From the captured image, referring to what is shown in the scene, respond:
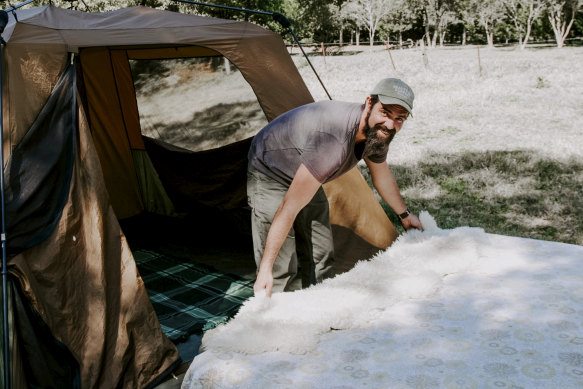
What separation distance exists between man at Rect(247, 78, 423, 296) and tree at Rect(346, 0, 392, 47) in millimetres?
28854

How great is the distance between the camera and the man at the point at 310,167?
1.83 m

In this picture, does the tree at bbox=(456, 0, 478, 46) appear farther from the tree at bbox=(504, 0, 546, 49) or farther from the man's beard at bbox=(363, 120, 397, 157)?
the man's beard at bbox=(363, 120, 397, 157)

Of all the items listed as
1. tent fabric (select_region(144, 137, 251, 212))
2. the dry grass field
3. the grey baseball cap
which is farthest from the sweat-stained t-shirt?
tent fabric (select_region(144, 137, 251, 212))

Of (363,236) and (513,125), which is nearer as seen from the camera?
(363,236)

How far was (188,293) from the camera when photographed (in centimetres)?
352

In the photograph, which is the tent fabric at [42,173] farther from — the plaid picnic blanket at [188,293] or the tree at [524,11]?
the tree at [524,11]

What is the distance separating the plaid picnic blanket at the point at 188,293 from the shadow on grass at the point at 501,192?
5.00 feet

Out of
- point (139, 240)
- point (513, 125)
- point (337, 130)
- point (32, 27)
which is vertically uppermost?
point (32, 27)

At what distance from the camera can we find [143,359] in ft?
7.76

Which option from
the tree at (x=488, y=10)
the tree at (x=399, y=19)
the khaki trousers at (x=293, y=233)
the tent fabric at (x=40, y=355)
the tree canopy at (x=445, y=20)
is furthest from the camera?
the tree at (x=399, y=19)

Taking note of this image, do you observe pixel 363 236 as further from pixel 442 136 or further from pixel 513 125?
pixel 513 125

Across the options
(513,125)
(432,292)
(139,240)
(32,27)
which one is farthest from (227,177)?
(513,125)

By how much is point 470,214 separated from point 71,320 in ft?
11.0

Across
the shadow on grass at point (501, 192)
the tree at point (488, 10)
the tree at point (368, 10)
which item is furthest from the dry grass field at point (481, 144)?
the tree at point (368, 10)
